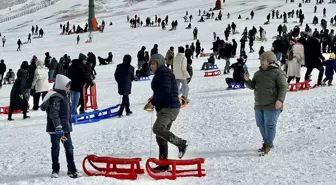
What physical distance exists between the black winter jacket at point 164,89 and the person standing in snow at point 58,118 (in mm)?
1095

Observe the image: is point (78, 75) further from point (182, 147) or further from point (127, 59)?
point (182, 147)

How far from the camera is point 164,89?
6.64 m

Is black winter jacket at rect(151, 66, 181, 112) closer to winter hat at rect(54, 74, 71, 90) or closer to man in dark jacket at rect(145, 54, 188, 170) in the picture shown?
man in dark jacket at rect(145, 54, 188, 170)

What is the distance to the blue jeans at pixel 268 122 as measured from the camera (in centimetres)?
725

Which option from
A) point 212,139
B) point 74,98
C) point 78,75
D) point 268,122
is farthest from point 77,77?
point 268,122

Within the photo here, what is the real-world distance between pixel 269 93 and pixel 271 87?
9 centimetres

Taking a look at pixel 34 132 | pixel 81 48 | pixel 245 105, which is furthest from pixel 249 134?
pixel 81 48

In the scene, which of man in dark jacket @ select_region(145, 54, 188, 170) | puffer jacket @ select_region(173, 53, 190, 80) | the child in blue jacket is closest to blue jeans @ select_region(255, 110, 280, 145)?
man in dark jacket @ select_region(145, 54, 188, 170)

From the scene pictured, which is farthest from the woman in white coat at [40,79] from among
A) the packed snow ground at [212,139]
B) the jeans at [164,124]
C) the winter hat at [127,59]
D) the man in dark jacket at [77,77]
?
the jeans at [164,124]

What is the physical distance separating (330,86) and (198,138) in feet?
20.8

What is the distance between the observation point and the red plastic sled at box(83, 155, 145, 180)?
6.55 meters

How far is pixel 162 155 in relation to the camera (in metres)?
6.95

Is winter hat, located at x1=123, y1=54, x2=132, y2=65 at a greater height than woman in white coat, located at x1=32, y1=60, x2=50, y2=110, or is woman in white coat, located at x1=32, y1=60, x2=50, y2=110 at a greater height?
winter hat, located at x1=123, y1=54, x2=132, y2=65

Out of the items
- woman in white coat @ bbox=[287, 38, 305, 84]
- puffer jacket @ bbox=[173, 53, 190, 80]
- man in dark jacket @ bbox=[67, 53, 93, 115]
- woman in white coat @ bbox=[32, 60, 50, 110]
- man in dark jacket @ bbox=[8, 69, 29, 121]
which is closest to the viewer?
man in dark jacket @ bbox=[67, 53, 93, 115]
